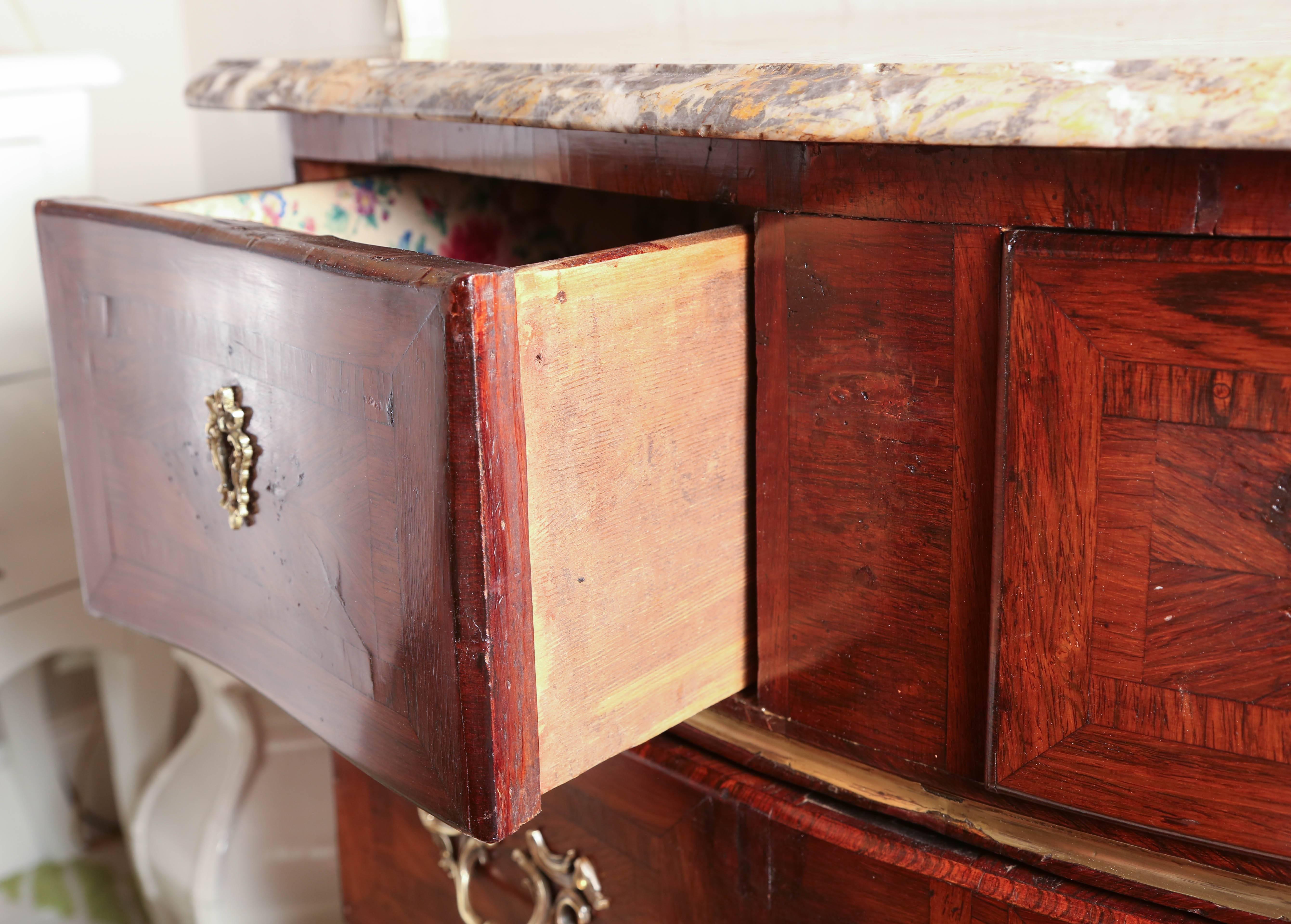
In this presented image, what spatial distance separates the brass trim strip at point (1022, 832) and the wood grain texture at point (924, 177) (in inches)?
9.5

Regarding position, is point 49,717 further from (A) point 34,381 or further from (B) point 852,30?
(B) point 852,30

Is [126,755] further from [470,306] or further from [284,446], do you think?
[470,306]

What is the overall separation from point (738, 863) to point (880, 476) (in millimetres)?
212

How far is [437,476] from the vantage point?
401 mm

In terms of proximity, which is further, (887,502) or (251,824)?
(251,824)

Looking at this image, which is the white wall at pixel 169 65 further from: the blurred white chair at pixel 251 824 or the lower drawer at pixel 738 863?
the lower drawer at pixel 738 863

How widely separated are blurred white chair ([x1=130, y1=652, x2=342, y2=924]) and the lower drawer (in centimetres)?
29

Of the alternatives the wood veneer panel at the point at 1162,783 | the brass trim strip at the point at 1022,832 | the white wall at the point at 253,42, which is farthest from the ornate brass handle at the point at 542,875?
the white wall at the point at 253,42

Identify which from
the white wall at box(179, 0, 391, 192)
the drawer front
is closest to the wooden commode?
the drawer front

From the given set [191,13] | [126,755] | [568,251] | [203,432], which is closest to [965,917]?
[203,432]

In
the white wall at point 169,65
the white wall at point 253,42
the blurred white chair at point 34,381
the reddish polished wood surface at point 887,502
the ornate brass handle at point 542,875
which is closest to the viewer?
the reddish polished wood surface at point 887,502

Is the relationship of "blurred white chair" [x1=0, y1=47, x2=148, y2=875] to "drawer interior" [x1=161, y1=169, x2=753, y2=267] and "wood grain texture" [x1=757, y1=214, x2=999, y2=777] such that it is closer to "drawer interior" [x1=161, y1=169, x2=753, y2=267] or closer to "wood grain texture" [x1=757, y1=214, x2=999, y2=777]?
"drawer interior" [x1=161, y1=169, x2=753, y2=267]

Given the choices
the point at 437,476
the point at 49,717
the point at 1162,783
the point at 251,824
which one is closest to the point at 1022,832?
the point at 1162,783

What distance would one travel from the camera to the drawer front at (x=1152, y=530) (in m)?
0.36
